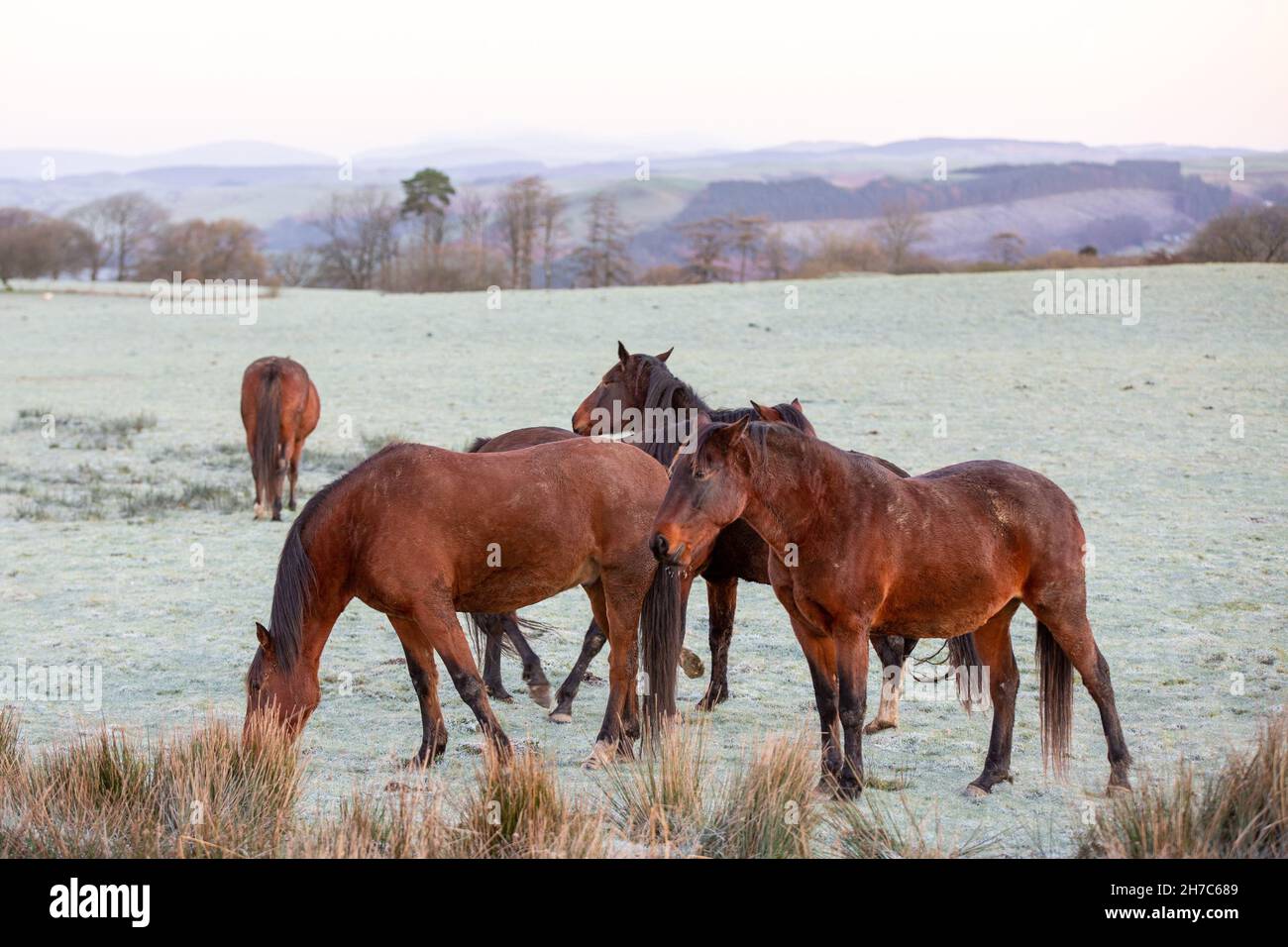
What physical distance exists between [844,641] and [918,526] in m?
0.61

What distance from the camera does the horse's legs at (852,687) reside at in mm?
5539

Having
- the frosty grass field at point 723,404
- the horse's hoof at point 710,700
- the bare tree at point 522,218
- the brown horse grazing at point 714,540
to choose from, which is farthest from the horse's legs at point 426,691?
the bare tree at point 522,218

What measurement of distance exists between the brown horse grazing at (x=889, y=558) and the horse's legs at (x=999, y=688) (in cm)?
1

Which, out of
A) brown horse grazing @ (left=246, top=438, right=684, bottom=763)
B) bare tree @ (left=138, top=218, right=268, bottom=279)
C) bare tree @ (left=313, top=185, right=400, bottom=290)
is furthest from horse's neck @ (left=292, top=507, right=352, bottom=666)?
bare tree @ (left=313, top=185, right=400, bottom=290)

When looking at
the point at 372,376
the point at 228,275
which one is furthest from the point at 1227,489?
the point at 228,275

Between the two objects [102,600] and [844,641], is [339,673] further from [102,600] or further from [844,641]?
A: [844,641]

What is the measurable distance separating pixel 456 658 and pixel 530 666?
6.19ft

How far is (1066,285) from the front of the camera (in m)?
32.7

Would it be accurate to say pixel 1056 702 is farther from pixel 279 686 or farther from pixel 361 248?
pixel 361 248

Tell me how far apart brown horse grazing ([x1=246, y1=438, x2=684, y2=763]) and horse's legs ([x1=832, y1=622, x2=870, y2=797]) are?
1.07 metres

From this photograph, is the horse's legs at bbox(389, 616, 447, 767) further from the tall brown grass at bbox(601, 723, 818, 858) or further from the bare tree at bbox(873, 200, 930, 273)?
the bare tree at bbox(873, 200, 930, 273)

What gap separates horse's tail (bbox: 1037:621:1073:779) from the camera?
19.5 feet
